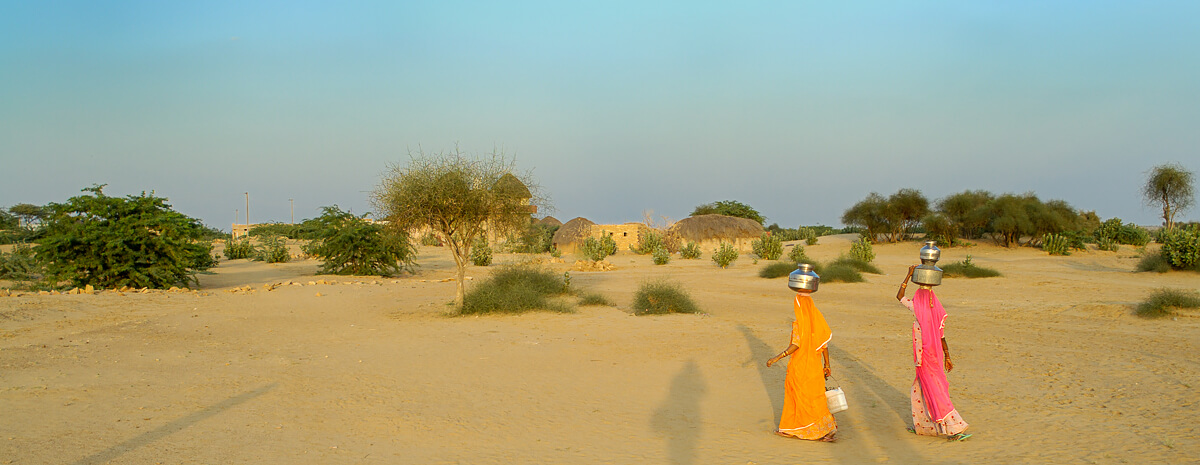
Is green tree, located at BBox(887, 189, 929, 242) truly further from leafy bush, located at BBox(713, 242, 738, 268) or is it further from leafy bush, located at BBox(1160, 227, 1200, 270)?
leafy bush, located at BBox(1160, 227, 1200, 270)

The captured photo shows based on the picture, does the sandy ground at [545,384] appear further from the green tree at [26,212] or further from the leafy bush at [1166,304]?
the green tree at [26,212]

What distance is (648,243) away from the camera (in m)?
39.4

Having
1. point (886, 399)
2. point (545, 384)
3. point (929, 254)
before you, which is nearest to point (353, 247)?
point (545, 384)

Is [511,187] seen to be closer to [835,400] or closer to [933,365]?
[835,400]

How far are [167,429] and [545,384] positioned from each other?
13.2 feet

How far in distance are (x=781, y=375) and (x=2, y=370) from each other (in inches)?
381

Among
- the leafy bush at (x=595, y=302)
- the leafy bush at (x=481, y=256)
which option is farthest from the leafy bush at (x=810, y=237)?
the leafy bush at (x=595, y=302)

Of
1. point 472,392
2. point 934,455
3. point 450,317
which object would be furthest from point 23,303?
point 934,455

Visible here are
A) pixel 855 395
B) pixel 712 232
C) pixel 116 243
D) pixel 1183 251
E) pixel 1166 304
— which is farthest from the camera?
pixel 712 232

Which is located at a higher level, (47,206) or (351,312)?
(47,206)

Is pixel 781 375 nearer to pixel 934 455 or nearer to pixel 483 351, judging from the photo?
pixel 934 455

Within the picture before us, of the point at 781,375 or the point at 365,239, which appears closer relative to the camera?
the point at 781,375

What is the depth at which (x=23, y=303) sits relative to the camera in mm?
14492

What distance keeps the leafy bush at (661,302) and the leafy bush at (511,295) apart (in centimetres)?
158
